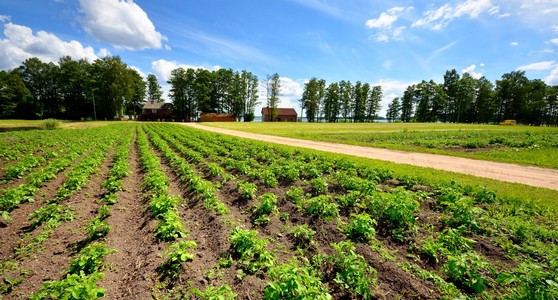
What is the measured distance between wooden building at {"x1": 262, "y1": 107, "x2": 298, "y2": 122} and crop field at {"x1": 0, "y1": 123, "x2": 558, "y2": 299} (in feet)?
292

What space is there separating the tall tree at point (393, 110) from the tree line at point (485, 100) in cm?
1072

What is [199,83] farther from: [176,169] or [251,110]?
[176,169]

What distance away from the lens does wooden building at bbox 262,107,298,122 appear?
97.3 m

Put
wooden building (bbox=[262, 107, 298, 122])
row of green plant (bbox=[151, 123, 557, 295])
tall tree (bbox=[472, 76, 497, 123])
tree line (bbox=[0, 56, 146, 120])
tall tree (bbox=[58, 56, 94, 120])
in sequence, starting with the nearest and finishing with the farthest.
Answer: row of green plant (bbox=[151, 123, 557, 295]) < tree line (bbox=[0, 56, 146, 120]) < tall tree (bbox=[58, 56, 94, 120]) < tall tree (bbox=[472, 76, 497, 123]) < wooden building (bbox=[262, 107, 298, 122])

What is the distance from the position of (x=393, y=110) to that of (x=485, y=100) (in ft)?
119

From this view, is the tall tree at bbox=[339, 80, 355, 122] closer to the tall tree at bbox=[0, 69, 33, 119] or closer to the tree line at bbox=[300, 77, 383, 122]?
the tree line at bbox=[300, 77, 383, 122]

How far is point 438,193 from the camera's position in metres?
8.61

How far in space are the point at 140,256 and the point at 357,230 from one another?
5117mm

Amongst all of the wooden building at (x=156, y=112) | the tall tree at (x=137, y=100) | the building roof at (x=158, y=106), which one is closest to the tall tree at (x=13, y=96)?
the tall tree at (x=137, y=100)

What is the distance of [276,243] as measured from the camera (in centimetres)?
588

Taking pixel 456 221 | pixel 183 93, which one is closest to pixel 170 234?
pixel 456 221

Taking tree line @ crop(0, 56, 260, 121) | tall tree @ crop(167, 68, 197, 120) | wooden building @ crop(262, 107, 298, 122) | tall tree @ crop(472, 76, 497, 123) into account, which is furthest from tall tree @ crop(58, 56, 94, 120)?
tall tree @ crop(472, 76, 497, 123)

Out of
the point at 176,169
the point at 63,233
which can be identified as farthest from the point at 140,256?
the point at 176,169

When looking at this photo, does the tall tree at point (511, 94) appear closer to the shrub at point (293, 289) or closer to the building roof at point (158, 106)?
the shrub at point (293, 289)
